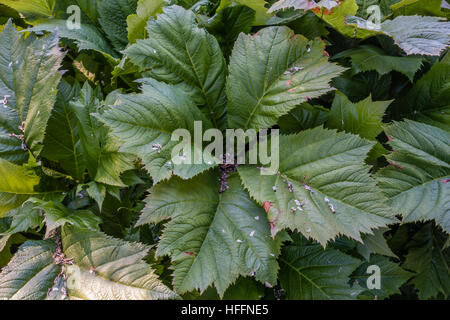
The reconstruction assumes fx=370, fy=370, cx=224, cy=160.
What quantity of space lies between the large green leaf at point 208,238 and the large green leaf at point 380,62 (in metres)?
0.42

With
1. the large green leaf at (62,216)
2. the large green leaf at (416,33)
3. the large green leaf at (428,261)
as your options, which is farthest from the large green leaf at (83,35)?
the large green leaf at (428,261)

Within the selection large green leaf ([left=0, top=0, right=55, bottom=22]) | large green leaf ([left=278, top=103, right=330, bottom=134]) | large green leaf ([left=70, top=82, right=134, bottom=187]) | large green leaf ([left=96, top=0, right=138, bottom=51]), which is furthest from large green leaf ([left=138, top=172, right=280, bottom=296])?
large green leaf ([left=0, top=0, right=55, bottom=22])

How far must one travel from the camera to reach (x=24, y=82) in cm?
82

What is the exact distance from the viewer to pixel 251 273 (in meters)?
0.68

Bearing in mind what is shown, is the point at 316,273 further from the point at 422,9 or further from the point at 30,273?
the point at 422,9

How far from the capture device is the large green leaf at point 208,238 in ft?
2.21

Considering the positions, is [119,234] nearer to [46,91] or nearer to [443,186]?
[46,91]

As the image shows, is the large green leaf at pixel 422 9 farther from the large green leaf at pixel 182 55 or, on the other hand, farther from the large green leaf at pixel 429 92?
the large green leaf at pixel 182 55

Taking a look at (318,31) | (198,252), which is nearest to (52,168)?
(198,252)

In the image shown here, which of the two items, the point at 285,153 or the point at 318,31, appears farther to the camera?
the point at 318,31

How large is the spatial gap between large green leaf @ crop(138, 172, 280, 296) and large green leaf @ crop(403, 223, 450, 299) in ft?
1.43

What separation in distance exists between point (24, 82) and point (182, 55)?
357mm

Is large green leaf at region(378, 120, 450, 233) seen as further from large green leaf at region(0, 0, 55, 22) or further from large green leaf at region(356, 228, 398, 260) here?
large green leaf at region(0, 0, 55, 22)

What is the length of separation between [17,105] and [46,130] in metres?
0.08
